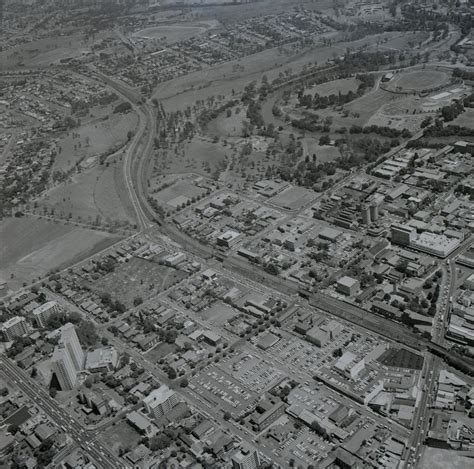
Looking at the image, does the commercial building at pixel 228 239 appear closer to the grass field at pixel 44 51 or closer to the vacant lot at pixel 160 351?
the vacant lot at pixel 160 351

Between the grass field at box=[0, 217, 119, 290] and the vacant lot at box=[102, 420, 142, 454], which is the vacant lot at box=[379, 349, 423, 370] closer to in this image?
the vacant lot at box=[102, 420, 142, 454]

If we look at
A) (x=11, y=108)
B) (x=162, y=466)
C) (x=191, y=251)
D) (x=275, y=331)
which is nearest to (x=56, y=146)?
(x=11, y=108)

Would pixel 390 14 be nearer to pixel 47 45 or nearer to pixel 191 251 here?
pixel 47 45

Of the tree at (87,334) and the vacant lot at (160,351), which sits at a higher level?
the tree at (87,334)

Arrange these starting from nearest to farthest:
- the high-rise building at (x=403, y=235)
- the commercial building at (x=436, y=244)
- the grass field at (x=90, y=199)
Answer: the commercial building at (x=436, y=244), the high-rise building at (x=403, y=235), the grass field at (x=90, y=199)

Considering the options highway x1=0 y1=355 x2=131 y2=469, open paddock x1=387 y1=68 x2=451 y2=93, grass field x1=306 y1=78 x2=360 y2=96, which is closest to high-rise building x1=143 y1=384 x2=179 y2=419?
highway x1=0 y1=355 x2=131 y2=469

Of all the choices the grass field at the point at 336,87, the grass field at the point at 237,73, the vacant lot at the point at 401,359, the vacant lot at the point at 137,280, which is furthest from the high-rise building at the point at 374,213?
the grass field at the point at 237,73
